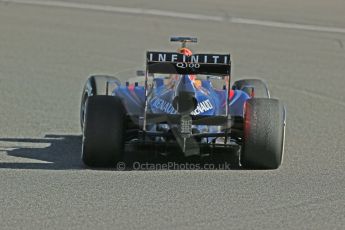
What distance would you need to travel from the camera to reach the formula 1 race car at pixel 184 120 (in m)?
9.54

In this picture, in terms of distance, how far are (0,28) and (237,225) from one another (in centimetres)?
1310

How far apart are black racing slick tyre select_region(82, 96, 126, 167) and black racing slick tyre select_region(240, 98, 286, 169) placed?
108 centimetres

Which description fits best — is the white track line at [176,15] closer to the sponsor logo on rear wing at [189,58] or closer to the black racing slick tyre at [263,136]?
the sponsor logo on rear wing at [189,58]

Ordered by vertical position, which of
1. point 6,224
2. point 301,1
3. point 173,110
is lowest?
point 6,224

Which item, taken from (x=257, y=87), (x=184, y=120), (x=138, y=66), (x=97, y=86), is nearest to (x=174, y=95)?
(x=184, y=120)

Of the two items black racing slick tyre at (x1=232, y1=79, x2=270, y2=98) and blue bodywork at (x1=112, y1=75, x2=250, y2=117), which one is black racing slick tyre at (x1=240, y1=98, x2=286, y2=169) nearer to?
blue bodywork at (x1=112, y1=75, x2=250, y2=117)

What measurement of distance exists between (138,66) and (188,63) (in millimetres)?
7154

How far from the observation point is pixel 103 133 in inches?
Result: 374

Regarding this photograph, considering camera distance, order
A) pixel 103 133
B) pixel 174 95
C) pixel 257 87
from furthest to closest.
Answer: pixel 257 87, pixel 174 95, pixel 103 133

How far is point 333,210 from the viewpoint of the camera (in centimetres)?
822

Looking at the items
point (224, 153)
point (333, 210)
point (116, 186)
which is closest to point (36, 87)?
point (224, 153)

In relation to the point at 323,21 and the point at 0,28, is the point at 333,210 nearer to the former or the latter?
the point at 0,28

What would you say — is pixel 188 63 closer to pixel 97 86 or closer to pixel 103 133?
pixel 103 133

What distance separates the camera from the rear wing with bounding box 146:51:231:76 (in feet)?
32.3
